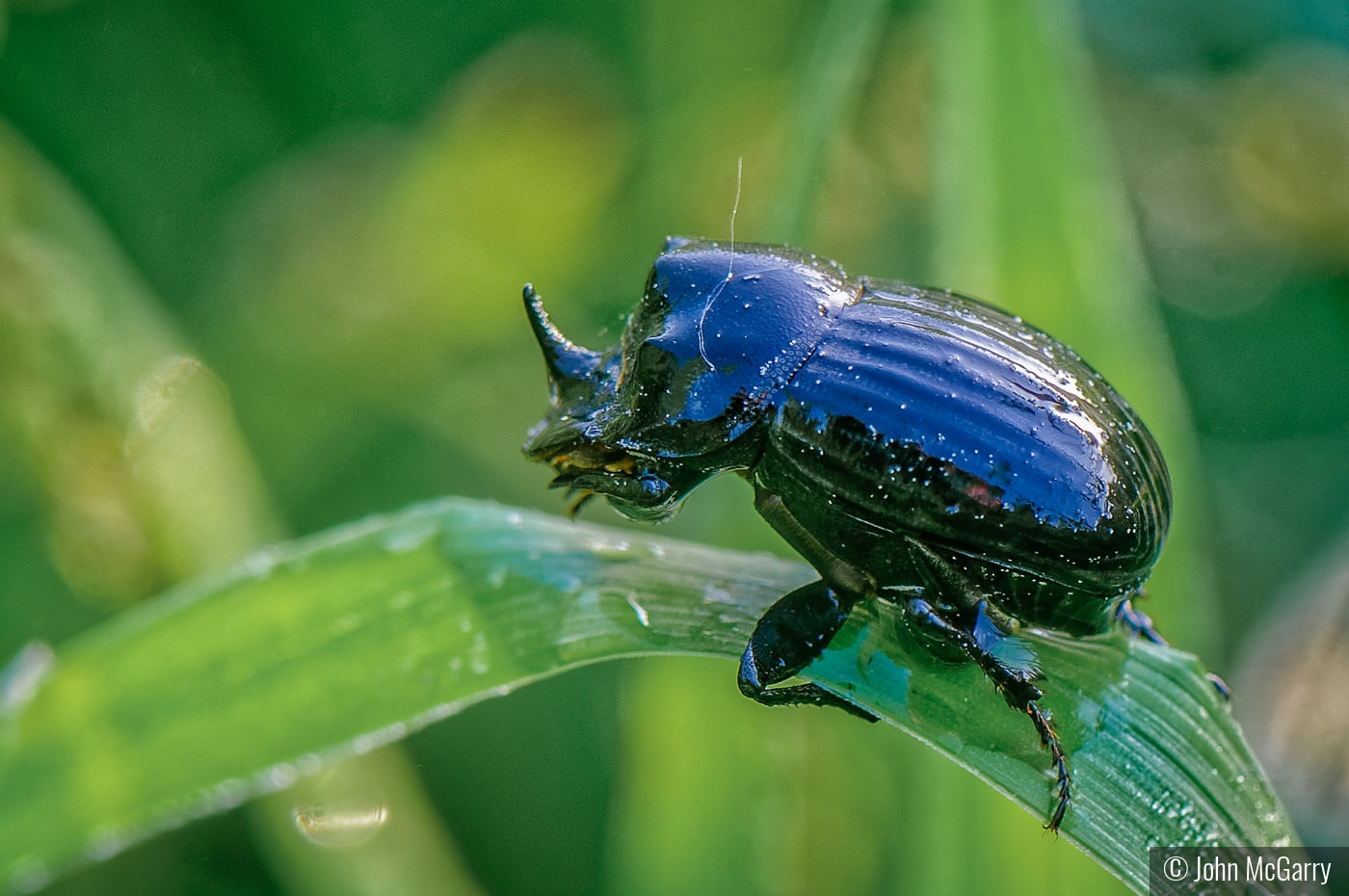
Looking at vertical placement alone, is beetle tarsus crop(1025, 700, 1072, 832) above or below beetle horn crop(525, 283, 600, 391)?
below

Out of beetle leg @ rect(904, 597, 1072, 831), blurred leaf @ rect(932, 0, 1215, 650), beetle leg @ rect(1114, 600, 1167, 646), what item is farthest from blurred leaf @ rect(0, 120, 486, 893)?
blurred leaf @ rect(932, 0, 1215, 650)

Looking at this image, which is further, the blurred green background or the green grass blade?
the blurred green background

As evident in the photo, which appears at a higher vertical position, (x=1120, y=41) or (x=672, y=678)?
(x=1120, y=41)

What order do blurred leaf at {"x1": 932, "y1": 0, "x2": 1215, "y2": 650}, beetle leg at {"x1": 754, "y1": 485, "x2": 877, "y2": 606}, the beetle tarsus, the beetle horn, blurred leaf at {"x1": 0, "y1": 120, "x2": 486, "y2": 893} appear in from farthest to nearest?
blurred leaf at {"x1": 0, "y1": 120, "x2": 486, "y2": 893} → blurred leaf at {"x1": 932, "y1": 0, "x2": 1215, "y2": 650} → the beetle horn → beetle leg at {"x1": 754, "y1": 485, "x2": 877, "y2": 606} → the beetle tarsus

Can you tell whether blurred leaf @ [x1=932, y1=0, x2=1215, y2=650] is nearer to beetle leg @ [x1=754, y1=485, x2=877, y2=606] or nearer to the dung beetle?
the dung beetle

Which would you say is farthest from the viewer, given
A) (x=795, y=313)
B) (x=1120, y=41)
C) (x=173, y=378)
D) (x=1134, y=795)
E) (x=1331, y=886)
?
(x=1120, y=41)

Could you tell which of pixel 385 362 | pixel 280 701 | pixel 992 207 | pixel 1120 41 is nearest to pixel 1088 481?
pixel 992 207

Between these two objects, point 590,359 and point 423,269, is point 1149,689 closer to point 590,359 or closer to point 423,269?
point 590,359

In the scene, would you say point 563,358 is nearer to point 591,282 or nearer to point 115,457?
point 115,457
